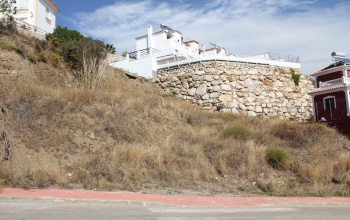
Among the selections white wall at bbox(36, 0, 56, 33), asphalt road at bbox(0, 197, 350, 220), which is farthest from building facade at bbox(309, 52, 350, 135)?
white wall at bbox(36, 0, 56, 33)

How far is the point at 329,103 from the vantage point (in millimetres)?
26875

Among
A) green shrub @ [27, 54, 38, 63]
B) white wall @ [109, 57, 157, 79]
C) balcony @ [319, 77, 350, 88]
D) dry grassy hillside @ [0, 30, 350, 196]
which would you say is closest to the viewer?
dry grassy hillside @ [0, 30, 350, 196]

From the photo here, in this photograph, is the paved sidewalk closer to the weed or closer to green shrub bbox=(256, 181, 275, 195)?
green shrub bbox=(256, 181, 275, 195)

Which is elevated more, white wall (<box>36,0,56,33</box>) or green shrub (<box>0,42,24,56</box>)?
white wall (<box>36,0,56,33</box>)

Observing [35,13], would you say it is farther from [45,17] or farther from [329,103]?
[329,103]

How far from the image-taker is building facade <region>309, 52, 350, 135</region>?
25094mm

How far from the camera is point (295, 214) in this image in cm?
934

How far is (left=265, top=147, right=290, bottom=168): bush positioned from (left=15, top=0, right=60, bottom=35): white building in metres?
21.4

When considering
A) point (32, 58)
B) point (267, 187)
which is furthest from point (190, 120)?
point (32, 58)

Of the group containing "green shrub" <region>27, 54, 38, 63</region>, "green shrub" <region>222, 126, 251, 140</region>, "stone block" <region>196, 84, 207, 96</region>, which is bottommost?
"green shrub" <region>222, 126, 251, 140</region>

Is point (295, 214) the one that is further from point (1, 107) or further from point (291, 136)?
point (1, 107)

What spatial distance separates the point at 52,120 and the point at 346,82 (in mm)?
21441

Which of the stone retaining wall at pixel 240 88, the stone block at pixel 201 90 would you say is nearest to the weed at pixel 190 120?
the stone retaining wall at pixel 240 88

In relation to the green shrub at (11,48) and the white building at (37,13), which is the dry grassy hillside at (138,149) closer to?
the green shrub at (11,48)
